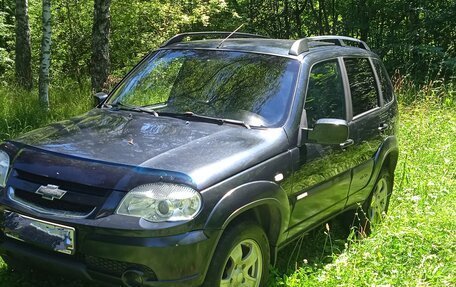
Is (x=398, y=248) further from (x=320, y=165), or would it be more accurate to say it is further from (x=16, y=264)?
(x=16, y=264)

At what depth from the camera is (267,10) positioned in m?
20.7

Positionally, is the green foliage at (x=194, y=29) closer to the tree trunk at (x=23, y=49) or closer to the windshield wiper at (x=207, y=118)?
the tree trunk at (x=23, y=49)

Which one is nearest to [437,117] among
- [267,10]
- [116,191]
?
[116,191]

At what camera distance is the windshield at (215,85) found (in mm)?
3889

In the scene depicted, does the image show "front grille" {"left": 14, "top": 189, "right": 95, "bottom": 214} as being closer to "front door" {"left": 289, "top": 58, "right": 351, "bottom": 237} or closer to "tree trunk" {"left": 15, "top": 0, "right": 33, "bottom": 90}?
"front door" {"left": 289, "top": 58, "right": 351, "bottom": 237}

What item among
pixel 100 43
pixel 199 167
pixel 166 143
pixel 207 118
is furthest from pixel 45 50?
pixel 199 167

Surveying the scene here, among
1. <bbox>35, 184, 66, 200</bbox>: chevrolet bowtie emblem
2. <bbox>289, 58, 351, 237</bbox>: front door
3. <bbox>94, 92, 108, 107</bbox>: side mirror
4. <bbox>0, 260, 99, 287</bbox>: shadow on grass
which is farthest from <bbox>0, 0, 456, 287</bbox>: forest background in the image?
<bbox>94, 92, 108, 107</bbox>: side mirror

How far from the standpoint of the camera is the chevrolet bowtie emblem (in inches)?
116

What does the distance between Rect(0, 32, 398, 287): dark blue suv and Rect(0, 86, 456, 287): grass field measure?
1.10ft

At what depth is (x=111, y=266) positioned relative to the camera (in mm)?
2854

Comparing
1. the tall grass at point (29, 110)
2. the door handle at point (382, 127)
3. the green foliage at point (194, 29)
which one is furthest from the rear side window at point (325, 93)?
the green foliage at point (194, 29)

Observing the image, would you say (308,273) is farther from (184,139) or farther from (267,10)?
(267,10)

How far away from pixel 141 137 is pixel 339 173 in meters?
1.74

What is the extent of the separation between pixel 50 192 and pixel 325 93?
2377mm
